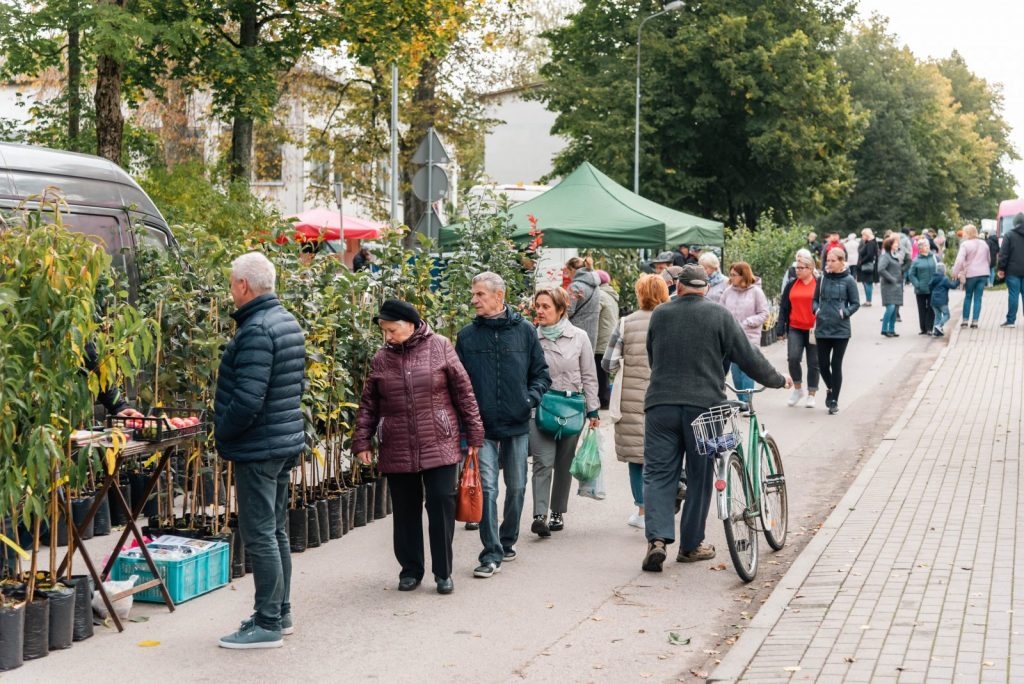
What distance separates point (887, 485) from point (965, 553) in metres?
2.58

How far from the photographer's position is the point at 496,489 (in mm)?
8492

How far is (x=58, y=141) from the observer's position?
21688 mm

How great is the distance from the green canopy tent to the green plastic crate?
10.0 m

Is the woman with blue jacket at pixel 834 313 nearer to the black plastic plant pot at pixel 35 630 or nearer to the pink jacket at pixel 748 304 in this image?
A: the pink jacket at pixel 748 304

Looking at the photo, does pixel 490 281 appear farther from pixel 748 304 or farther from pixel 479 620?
pixel 748 304

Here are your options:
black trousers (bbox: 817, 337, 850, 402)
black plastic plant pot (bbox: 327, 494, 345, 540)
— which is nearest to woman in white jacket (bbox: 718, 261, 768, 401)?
black trousers (bbox: 817, 337, 850, 402)

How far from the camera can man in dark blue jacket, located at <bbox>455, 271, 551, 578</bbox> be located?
8.37m

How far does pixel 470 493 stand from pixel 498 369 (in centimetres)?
85

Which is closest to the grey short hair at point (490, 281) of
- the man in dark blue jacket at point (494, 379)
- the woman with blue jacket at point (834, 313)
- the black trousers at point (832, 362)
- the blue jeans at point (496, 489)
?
the man in dark blue jacket at point (494, 379)

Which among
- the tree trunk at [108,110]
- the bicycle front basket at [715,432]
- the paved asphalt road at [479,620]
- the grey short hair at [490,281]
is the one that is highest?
the tree trunk at [108,110]

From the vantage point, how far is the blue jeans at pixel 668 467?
838 cm

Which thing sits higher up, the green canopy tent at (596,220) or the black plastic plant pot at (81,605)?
the green canopy tent at (596,220)

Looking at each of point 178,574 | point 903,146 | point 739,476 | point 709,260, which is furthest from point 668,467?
point 903,146

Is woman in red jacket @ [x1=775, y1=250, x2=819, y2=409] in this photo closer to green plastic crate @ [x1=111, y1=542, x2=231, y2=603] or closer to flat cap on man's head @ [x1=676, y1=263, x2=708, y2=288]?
flat cap on man's head @ [x1=676, y1=263, x2=708, y2=288]
